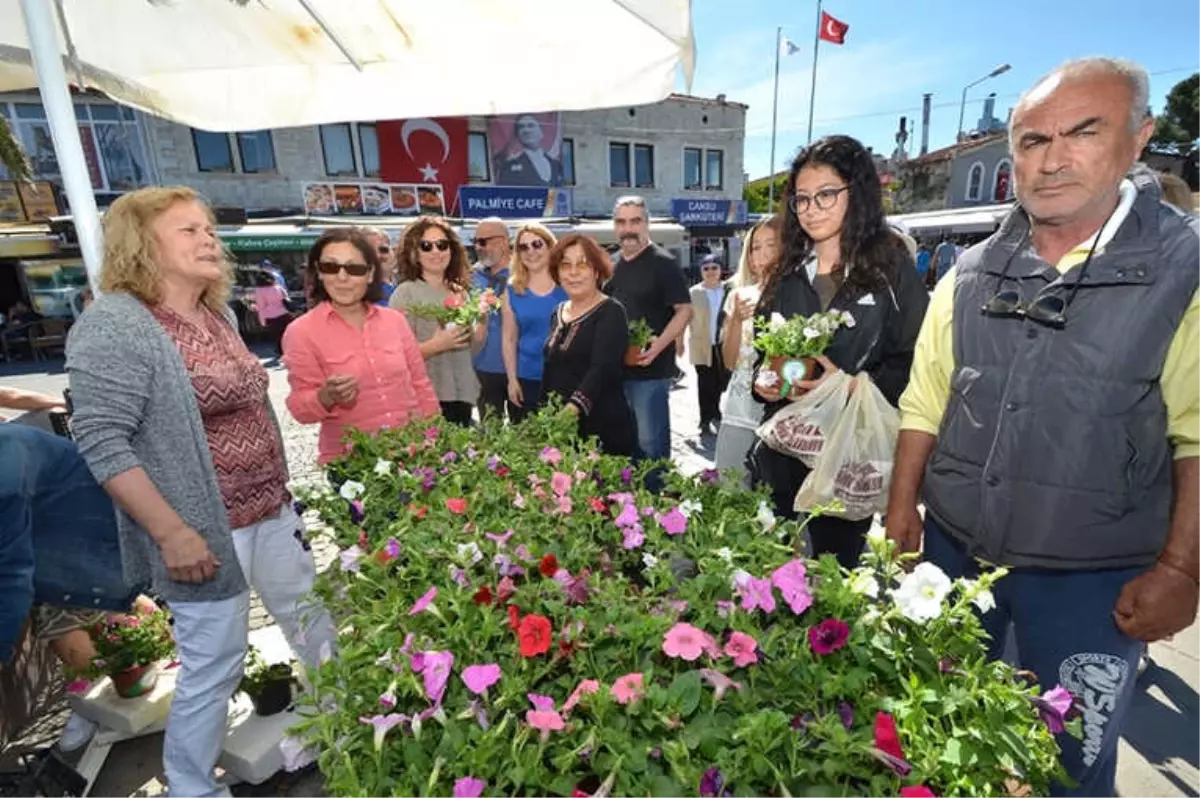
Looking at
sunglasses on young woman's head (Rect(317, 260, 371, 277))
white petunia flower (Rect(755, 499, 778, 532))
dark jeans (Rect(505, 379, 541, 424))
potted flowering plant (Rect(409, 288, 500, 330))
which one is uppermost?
sunglasses on young woman's head (Rect(317, 260, 371, 277))

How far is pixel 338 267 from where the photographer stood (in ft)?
8.59

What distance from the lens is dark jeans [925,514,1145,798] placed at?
1497mm

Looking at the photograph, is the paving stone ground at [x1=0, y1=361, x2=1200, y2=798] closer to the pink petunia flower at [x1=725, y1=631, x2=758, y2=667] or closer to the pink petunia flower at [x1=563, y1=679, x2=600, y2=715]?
the pink petunia flower at [x1=563, y1=679, x2=600, y2=715]

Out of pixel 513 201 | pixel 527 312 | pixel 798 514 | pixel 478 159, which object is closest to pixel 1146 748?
pixel 798 514

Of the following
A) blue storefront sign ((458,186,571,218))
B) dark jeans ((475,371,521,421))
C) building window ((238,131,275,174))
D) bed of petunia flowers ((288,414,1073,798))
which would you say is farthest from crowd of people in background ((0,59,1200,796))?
building window ((238,131,275,174))

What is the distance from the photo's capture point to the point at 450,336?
11.2 feet

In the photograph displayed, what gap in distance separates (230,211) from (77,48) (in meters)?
14.8

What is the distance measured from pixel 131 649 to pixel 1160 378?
353 centimetres

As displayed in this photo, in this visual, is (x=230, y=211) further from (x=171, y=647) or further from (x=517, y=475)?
(x=517, y=475)

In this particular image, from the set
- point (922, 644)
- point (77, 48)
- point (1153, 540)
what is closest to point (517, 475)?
point (922, 644)

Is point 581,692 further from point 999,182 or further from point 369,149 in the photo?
point 999,182

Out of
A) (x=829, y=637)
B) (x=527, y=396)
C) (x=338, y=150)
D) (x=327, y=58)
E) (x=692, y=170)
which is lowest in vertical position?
(x=527, y=396)

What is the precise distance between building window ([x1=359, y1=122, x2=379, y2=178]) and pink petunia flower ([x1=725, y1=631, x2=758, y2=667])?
20.3 meters

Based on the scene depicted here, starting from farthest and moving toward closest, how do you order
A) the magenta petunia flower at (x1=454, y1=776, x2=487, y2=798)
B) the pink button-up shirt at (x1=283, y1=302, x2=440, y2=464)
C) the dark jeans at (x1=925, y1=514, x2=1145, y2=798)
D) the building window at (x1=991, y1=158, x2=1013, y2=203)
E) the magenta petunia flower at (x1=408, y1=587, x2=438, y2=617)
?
the building window at (x1=991, y1=158, x2=1013, y2=203) < the pink button-up shirt at (x1=283, y1=302, x2=440, y2=464) < the dark jeans at (x1=925, y1=514, x2=1145, y2=798) < the magenta petunia flower at (x1=408, y1=587, x2=438, y2=617) < the magenta petunia flower at (x1=454, y1=776, x2=487, y2=798)
